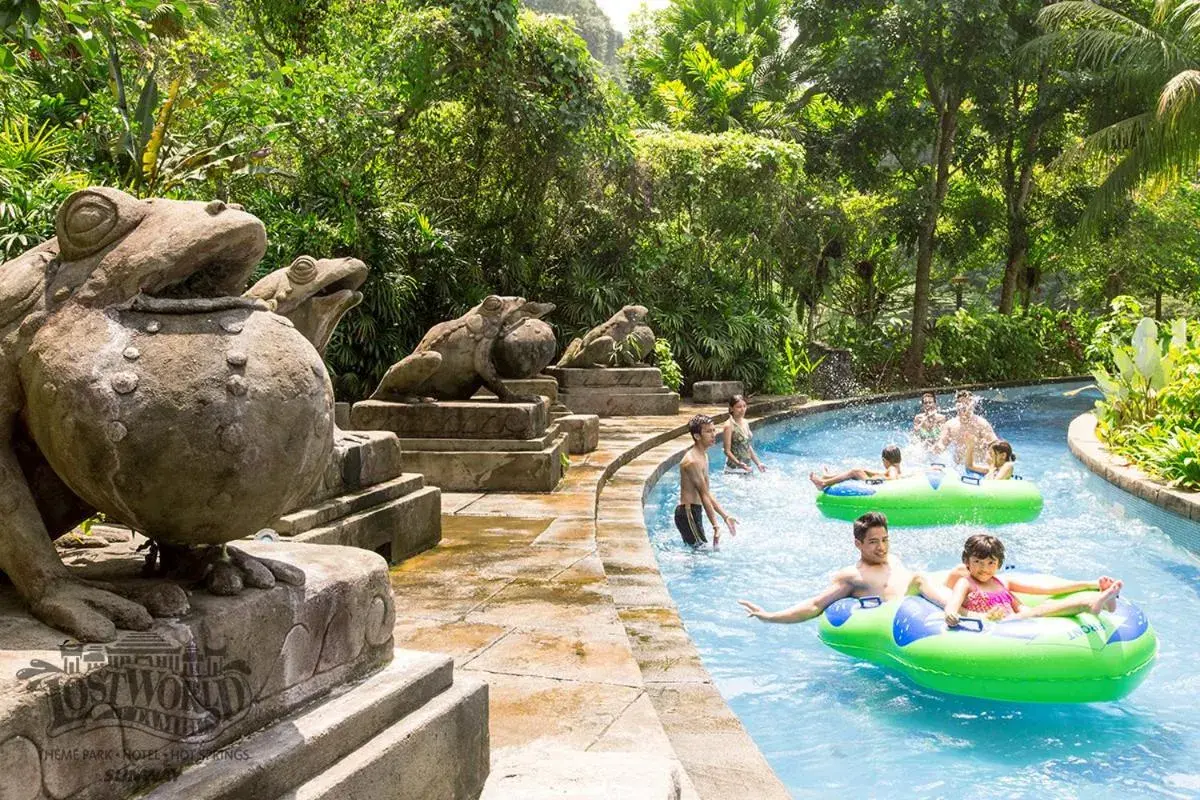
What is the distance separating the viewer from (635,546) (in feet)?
22.4

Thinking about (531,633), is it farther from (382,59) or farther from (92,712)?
(382,59)

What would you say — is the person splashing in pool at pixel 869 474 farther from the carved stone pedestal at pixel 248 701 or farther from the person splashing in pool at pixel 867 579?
the carved stone pedestal at pixel 248 701

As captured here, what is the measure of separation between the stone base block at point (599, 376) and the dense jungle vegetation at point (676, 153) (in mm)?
1955

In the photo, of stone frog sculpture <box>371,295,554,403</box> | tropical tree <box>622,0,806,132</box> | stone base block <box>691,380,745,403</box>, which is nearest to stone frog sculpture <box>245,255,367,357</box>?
stone frog sculpture <box>371,295,554,403</box>

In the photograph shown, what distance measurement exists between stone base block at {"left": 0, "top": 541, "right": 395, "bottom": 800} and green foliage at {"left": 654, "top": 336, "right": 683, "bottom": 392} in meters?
14.1

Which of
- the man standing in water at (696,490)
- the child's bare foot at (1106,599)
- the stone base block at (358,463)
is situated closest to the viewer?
the child's bare foot at (1106,599)

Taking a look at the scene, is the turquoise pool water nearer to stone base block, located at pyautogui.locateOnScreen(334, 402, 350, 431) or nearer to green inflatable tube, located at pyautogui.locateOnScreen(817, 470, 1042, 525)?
green inflatable tube, located at pyautogui.locateOnScreen(817, 470, 1042, 525)

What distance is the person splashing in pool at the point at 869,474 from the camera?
988 centimetres

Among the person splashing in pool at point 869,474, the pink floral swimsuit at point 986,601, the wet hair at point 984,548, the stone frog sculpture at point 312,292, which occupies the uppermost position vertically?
the stone frog sculpture at point 312,292

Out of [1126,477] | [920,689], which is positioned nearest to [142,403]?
[920,689]

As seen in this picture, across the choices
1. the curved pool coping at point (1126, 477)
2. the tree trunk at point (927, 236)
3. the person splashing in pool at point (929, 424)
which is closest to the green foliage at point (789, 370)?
the tree trunk at point (927, 236)

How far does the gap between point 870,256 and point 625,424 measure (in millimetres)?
14823

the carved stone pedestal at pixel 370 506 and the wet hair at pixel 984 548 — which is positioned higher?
the carved stone pedestal at pixel 370 506

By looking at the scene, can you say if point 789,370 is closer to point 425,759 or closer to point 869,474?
point 869,474
